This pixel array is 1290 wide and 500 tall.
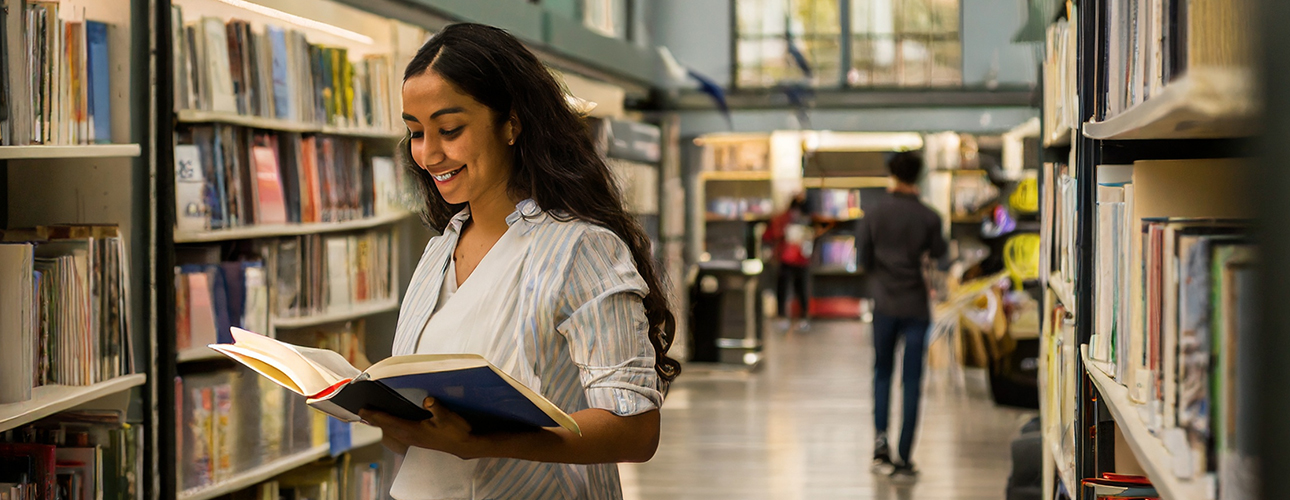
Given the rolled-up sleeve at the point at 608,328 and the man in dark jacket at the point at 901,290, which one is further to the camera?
the man in dark jacket at the point at 901,290

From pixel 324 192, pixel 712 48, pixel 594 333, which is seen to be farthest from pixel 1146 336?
pixel 712 48

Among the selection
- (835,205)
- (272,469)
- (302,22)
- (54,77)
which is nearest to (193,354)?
(272,469)

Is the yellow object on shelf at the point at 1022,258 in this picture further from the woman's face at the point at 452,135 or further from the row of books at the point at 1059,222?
the woman's face at the point at 452,135

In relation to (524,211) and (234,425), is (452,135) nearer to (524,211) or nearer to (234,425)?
(524,211)

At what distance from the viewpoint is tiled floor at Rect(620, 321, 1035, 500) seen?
5.10 m

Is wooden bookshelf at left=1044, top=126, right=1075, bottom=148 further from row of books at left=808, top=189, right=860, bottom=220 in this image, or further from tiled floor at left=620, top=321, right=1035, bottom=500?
row of books at left=808, top=189, right=860, bottom=220

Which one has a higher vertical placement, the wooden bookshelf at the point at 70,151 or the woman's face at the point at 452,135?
the wooden bookshelf at the point at 70,151

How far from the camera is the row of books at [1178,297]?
896 mm

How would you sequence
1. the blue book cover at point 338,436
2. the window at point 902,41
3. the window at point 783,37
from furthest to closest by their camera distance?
the window at point 783,37 → the window at point 902,41 → the blue book cover at point 338,436

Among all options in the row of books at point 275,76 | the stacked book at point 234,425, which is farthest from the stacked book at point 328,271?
the row of books at point 275,76

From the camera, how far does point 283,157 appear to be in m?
3.57

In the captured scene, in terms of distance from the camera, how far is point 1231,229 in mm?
1095

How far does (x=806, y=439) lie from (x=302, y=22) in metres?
3.69

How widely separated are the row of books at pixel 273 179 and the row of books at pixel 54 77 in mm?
327
